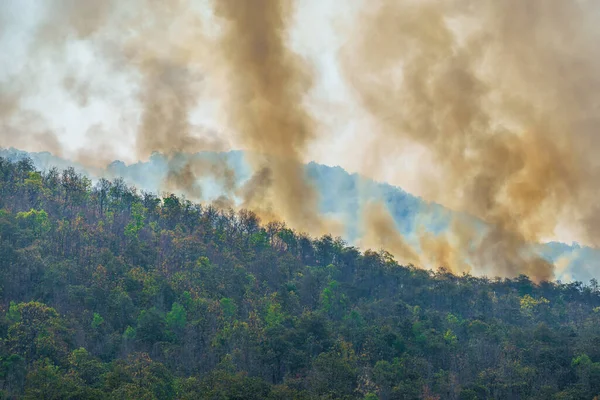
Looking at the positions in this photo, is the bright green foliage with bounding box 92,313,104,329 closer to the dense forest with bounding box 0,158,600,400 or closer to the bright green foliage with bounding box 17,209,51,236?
the dense forest with bounding box 0,158,600,400

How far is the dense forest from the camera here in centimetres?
4809

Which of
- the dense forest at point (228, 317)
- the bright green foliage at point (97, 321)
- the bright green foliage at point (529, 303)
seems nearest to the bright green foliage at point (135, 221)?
the dense forest at point (228, 317)

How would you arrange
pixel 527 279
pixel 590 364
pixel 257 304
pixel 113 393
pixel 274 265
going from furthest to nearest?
pixel 527 279 < pixel 274 265 < pixel 257 304 < pixel 590 364 < pixel 113 393

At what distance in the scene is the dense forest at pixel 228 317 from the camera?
158 feet

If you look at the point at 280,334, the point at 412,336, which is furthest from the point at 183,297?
the point at 412,336

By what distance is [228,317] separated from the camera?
67.3 metres

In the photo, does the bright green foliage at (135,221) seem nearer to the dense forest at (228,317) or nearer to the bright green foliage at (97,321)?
the dense forest at (228,317)

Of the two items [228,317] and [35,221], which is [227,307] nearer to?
[228,317]

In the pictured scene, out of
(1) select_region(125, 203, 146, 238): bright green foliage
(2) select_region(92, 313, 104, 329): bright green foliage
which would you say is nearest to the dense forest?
(2) select_region(92, 313, 104, 329): bright green foliage

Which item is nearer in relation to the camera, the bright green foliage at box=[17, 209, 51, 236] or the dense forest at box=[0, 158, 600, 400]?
the dense forest at box=[0, 158, 600, 400]

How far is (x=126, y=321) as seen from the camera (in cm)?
6144

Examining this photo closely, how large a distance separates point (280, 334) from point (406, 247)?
81.4 metres

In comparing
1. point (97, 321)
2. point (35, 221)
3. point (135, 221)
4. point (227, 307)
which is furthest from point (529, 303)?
point (35, 221)

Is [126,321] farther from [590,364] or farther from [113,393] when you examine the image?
[590,364]
